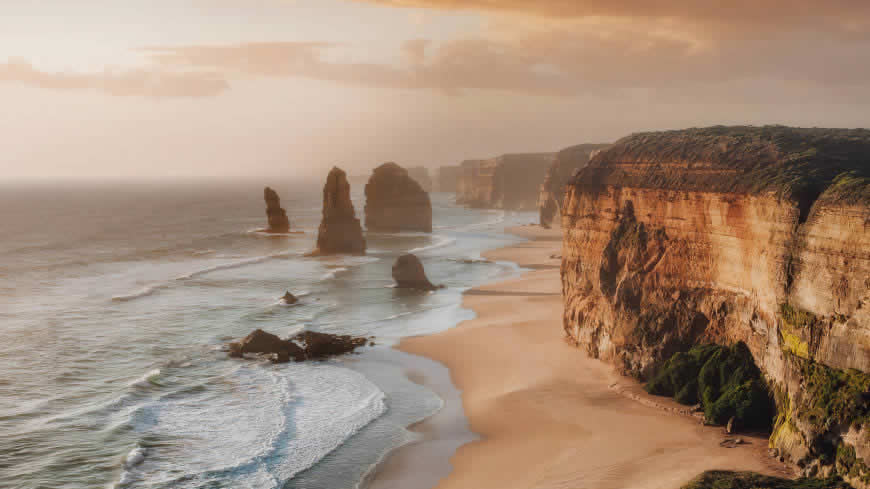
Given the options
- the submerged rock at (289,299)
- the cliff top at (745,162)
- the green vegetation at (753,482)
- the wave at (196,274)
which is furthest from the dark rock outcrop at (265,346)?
the green vegetation at (753,482)

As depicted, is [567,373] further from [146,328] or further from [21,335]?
[21,335]

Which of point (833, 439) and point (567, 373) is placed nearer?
point (833, 439)

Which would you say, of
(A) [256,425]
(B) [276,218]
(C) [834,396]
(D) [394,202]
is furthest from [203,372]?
(B) [276,218]

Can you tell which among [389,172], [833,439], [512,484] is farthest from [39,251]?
[833,439]

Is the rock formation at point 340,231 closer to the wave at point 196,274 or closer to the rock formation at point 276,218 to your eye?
the wave at point 196,274

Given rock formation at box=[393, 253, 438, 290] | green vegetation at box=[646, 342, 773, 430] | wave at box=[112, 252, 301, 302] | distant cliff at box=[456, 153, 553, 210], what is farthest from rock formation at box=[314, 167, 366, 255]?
distant cliff at box=[456, 153, 553, 210]

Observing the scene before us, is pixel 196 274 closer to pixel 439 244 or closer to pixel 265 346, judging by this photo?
pixel 265 346
